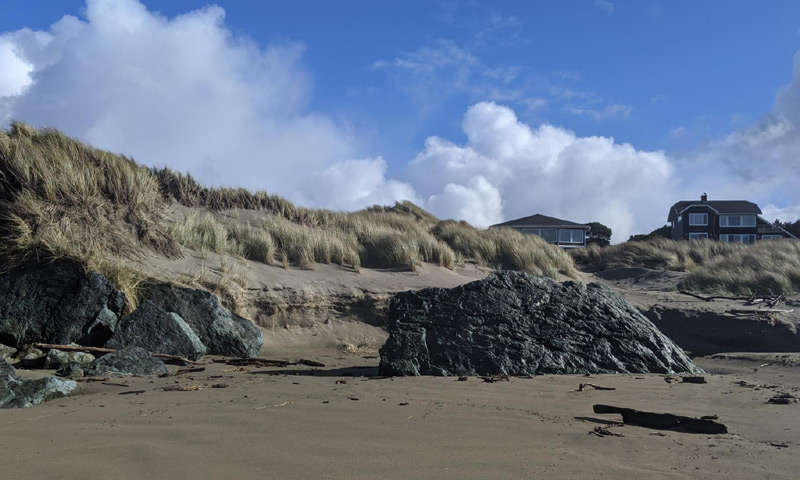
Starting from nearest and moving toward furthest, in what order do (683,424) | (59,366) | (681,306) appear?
1. (683,424)
2. (59,366)
3. (681,306)

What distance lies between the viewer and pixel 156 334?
7531mm

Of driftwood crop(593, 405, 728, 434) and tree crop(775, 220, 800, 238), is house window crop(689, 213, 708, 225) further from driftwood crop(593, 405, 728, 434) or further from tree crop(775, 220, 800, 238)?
driftwood crop(593, 405, 728, 434)

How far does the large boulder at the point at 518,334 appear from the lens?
6641 mm

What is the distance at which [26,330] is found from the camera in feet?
25.0

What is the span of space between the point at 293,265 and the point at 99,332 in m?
4.89

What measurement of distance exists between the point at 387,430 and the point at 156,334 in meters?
4.74

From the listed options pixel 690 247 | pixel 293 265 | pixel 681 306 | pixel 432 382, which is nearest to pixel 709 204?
pixel 690 247

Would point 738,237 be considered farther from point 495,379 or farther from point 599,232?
point 495,379

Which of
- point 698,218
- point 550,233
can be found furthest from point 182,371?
point 698,218

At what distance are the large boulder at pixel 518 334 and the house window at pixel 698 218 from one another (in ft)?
173

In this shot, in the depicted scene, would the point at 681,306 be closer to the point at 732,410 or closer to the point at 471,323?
the point at 471,323

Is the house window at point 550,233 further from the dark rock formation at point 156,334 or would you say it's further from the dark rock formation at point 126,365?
the dark rock formation at point 126,365

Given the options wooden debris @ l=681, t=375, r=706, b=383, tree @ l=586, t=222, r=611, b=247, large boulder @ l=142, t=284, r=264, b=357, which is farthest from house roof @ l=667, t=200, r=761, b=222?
large boulder @ l=142, t=284, r=264, b=357

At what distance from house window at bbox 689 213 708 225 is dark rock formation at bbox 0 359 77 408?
2281 inches
